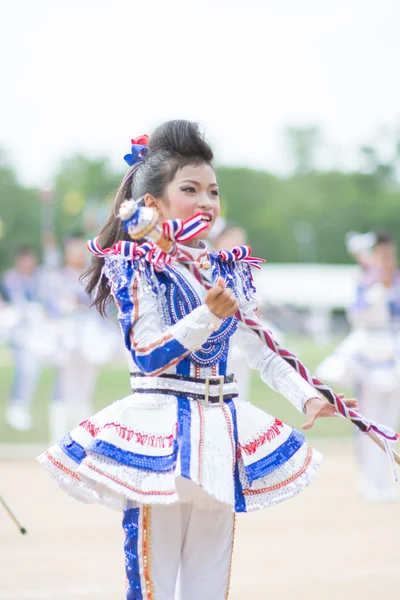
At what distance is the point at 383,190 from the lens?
235ft

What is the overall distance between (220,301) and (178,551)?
804 mm

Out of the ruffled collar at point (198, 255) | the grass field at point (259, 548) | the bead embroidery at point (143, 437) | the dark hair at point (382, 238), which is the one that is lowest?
the grass field at point (259, 548)

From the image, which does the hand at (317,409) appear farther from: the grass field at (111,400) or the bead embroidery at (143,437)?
the grass field at (111,400)

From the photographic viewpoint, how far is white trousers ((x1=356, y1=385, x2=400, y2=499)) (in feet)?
24.9

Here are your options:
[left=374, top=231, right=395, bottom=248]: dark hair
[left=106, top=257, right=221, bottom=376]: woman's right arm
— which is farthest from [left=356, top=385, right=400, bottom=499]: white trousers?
[left=106, top=257, right=221, bottom=376]: woman's right arm

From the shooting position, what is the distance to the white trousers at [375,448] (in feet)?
24.9

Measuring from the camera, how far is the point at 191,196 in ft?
10.7

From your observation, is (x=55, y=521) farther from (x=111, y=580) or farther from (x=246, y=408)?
(x=246, y=408)

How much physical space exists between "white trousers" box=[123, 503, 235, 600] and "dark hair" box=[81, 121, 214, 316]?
2.38ft

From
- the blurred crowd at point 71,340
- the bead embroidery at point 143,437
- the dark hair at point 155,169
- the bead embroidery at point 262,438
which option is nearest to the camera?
the bead embroidery at point 143,437

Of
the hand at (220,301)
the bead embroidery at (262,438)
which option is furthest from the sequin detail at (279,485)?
the hand at (220,301)

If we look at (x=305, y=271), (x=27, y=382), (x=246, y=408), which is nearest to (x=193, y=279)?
(x=246, y=408)

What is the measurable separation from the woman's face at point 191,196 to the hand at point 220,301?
35 centimetres

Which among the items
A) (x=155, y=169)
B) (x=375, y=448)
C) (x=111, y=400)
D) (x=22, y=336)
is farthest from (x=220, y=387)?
(x=111, y=400)
